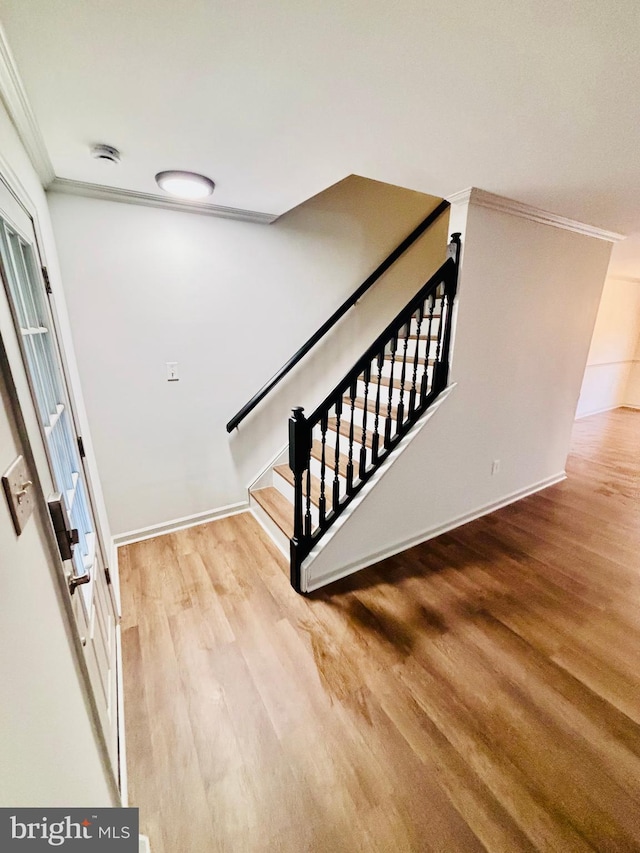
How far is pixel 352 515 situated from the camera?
2018mm

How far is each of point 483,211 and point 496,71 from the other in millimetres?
1105

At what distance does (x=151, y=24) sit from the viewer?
33.8 inches

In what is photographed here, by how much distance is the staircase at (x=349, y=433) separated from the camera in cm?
188

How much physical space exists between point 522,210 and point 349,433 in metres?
1.69

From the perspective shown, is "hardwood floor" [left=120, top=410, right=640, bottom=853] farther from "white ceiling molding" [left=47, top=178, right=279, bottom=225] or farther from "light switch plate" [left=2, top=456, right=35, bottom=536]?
"white ceiling molding" [left=47, top=178, right=279, bottom=225]

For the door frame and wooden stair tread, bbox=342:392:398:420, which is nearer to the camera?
the door frame

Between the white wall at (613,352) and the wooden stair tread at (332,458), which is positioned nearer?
the wooden stair tread at (332,458)

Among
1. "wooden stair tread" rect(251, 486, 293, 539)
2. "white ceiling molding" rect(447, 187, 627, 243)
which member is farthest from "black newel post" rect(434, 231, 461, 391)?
"wooden stair tread" rect(251, 486, 293, 539)

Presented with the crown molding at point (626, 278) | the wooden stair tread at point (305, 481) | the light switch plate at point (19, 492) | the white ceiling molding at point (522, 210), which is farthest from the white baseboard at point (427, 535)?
the crown molding at point (626, 278)

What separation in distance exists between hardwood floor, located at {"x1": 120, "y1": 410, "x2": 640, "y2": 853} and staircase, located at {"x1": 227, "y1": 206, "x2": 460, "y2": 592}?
1.12 feet

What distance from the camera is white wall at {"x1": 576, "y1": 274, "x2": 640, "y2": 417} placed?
5253 millimetres

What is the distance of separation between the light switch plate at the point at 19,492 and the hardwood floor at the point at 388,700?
112cm

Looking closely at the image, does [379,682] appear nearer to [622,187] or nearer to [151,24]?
[151,24]

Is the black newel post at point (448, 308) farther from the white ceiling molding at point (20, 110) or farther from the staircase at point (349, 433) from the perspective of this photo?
the white ceiling molding at point (20, 110)
